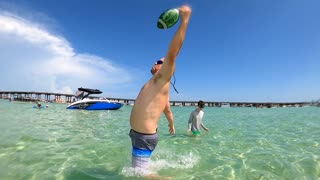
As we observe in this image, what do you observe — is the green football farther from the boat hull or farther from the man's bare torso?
the boat hull

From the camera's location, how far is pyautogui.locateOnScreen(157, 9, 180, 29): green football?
3678 mm

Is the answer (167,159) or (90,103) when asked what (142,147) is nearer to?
(167,159)

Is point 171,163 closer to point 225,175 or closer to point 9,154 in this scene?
point 225,175

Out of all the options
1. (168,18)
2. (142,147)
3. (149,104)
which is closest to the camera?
(168,18)

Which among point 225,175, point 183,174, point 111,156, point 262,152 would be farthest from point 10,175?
point 262,152

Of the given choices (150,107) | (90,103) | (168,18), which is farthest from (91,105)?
(168,18)

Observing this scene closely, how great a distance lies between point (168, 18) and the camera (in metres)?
3.72

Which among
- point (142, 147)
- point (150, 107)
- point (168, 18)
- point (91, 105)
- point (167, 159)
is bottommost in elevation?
point (167, 159)

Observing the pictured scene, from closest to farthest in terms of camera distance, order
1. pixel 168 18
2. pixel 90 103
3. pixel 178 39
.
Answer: pixel 178 39, pixel 168 18, pixel 90 103

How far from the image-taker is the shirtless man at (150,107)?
3787 mm

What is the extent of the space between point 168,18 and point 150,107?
139 cm

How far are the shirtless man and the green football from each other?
0.14 meters

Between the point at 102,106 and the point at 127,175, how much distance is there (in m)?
27.4

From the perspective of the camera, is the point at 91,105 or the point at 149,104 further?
the point at 91,105
